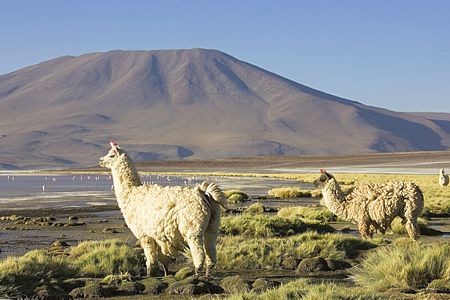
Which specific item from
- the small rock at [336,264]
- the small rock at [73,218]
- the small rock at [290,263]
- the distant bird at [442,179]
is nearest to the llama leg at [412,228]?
the small rock at [336,264]

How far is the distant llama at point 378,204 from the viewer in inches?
589

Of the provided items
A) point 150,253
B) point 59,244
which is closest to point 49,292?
point 150,253

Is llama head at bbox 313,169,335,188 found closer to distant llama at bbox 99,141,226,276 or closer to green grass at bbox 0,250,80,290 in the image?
distant llama at bbox 99,141,226,276

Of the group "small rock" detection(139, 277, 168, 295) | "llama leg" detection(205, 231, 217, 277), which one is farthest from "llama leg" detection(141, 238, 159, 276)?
"llama leg" detection(205, 231, 217, 277)

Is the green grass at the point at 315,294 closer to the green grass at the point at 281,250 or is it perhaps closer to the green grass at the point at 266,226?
the green grass at the point at 281,250

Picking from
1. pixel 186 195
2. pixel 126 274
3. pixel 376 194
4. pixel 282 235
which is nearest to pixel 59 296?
pixel 126 274

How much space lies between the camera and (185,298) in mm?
10422

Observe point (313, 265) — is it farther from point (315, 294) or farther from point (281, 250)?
point (315, 294)

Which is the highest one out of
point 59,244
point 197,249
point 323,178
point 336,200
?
point 323,178

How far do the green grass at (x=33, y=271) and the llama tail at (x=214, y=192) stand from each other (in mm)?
2879

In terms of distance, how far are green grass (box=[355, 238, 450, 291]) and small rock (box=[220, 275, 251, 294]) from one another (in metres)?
1.76

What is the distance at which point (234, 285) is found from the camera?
1080 centimetres

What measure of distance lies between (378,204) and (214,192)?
5.20 m

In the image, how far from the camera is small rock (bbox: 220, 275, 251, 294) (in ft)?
34.8
